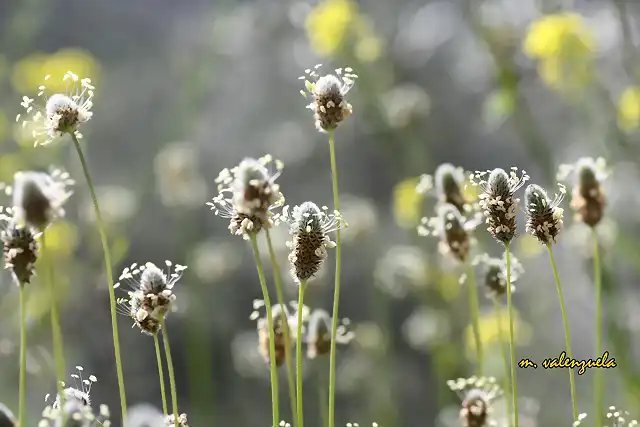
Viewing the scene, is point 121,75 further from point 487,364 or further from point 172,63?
point 487,364

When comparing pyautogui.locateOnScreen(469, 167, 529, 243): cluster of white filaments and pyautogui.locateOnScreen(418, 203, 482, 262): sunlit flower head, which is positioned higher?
pyautogui.locateOnScreen(418, 203, 482, 262): sunlit flower head

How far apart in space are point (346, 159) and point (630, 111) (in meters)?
0.76

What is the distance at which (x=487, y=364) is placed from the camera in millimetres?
917

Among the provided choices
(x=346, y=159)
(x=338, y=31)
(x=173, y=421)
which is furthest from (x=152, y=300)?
(x=346, y=159)

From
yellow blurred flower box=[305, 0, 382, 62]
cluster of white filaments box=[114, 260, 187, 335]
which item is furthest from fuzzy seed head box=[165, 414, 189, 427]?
yellow blurred flower box=[305, 0, 382, 62]

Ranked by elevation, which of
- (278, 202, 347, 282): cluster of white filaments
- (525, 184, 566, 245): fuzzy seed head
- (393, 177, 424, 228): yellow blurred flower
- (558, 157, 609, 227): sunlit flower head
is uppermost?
(393, 177, 424, 228): yellow blurred flower

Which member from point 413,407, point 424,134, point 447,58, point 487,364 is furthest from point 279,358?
point 447,58

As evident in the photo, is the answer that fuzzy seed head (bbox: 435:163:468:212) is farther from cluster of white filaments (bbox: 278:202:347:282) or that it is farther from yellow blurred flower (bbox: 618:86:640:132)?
yellow blurred flower (bbox: 618:86:640:132)

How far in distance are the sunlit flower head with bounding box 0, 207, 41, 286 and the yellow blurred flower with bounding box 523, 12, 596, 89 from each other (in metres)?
0.64

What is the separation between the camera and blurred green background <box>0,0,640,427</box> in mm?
895

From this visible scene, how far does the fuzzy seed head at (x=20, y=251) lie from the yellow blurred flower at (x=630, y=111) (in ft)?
2.02

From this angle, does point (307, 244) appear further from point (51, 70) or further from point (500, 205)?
point (51, 70)

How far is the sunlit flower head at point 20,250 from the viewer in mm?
332

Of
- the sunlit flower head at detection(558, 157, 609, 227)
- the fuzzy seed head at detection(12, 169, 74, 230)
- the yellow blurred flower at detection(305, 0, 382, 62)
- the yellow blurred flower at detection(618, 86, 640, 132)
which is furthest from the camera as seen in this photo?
the yellow blurred flower at detection(305, 0, 382, 62)
